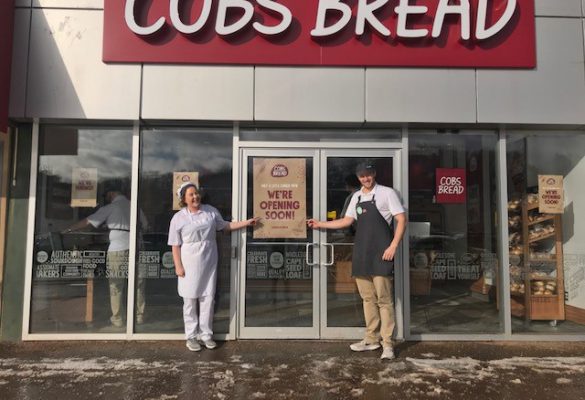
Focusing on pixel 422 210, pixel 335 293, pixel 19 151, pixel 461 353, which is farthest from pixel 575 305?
pixel 19 151

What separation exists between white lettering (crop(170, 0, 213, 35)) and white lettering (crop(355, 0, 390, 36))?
165 centimetres

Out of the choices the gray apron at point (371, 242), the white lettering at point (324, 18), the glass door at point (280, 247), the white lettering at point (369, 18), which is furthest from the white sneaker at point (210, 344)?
the white lettering at point (369, 18)

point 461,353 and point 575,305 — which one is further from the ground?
point 575,305

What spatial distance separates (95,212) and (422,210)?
379cm

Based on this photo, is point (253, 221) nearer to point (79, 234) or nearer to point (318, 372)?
point (318, 372)

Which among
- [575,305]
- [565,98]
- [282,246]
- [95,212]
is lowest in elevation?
[575,305]

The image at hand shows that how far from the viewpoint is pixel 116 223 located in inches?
212

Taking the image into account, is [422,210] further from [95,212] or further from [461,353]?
[95,212]

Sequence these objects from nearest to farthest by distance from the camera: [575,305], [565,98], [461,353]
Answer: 1. [461,353]
2. [565,98]
3. [575,305]

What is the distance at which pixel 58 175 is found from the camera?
5.40 meters

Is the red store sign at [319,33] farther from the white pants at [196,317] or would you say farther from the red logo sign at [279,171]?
the white pants at [196,317]

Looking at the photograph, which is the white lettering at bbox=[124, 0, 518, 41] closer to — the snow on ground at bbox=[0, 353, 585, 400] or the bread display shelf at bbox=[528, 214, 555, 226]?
the bread display shelf at bbox=[528, 214, 555, 226]

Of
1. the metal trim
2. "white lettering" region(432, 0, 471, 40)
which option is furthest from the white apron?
"white lettering" region(432, 0, 471, 40)

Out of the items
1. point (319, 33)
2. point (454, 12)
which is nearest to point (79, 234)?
point (319, 33)
